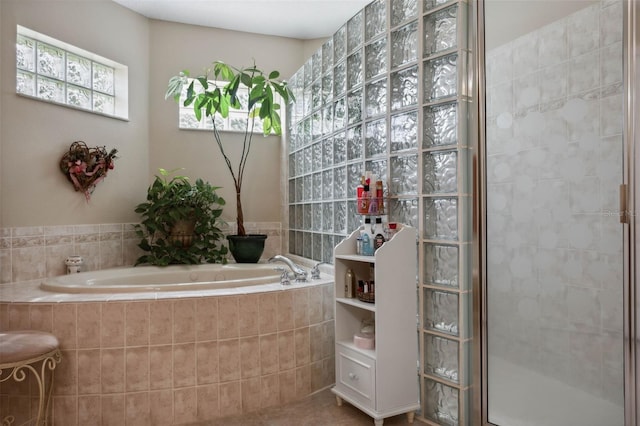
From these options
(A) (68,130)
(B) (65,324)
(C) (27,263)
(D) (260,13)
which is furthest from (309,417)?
(D) (260,13)

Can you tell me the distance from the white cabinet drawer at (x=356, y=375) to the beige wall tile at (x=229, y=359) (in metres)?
0.54

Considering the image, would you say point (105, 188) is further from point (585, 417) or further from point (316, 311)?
point (585, 417)

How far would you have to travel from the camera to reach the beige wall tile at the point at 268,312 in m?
2.34

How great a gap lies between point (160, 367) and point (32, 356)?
0.57m

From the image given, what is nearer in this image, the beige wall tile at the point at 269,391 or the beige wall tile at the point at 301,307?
the beige wall tile at the point at 269,391

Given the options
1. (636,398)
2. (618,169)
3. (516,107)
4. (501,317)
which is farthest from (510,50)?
(636,398)

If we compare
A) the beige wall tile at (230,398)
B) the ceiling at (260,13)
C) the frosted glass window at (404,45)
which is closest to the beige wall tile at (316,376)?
the beige wall tile at (230,398)

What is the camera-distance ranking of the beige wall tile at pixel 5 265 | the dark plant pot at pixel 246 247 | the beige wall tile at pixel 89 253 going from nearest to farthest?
the beige wall tile at pixel 5 265, the beige wall tile at pixel 89 253, the dark plant pot at pixel 246 247

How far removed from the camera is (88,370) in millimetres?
2080

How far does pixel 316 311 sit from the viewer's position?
2.55 m

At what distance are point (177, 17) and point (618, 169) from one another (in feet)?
11.7

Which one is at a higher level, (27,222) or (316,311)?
(27,222)

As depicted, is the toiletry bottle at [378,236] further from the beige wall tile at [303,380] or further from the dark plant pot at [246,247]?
the dark plant pot at [246,247]

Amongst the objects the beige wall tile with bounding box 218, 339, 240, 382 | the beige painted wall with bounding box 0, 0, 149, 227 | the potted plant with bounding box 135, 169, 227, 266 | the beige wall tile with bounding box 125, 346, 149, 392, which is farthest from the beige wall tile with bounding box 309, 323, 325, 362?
the beige painted wall with bounding box 0, 0, 149, 227
